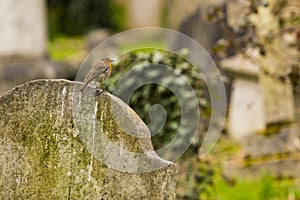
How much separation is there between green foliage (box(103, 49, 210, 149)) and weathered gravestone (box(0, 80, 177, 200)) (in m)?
1.79

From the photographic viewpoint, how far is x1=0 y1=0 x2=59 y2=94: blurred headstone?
31.9ft

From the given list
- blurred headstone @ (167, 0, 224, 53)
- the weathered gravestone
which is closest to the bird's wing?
the weathered gravestone

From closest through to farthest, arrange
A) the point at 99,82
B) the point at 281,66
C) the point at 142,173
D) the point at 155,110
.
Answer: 1. the point at 142,173
2. the point at 99,82
3. the point at 155,110
4. the point at 281,66

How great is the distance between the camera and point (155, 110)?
18.0ft

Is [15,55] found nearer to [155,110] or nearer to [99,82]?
[155,110]

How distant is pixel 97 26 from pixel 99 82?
16.6 metres

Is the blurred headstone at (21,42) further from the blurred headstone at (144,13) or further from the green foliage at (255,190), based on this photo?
the blurred headstone at (144,13)

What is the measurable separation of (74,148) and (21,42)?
6392 mm

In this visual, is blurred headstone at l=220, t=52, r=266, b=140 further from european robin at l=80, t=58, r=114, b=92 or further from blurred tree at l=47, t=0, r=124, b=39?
blurred tree at l=47, t=0, r=124, b=39

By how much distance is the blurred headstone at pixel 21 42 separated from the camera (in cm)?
973

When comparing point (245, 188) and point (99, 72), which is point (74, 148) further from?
point (245, 188)

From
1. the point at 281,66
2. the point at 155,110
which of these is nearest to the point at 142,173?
the point at 155,110

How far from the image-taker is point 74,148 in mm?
3586

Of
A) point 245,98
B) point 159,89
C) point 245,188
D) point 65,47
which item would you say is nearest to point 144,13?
point 65,47
